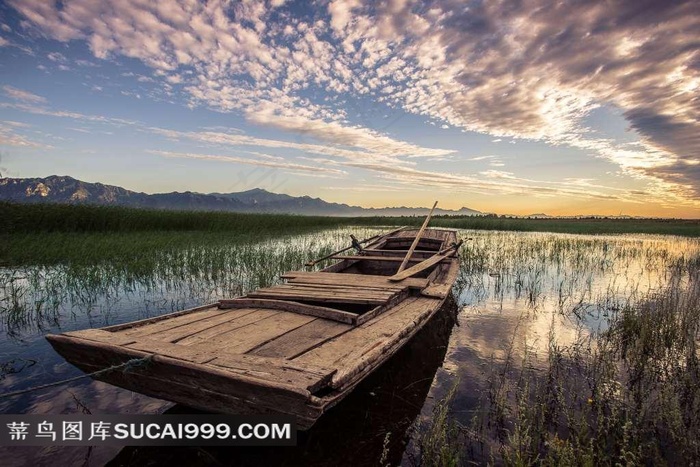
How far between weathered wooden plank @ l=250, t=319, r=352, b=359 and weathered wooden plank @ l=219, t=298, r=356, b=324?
7 centimetres

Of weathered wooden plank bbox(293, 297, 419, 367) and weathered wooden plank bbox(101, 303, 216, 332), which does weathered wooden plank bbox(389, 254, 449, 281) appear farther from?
weathered wooden plank bbox(101, 303, 216, 332)

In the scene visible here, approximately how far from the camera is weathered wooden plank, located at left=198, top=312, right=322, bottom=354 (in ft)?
10.2

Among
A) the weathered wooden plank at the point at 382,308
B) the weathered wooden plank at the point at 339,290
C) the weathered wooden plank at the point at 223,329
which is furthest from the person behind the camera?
the weathered wooden plank at the point at 339,290

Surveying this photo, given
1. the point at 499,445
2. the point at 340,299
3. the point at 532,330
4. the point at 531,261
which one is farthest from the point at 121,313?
the point at 531,261

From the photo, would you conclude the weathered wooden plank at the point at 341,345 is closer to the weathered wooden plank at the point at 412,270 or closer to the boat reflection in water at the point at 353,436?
the boat reflection in water at the point at 353,436

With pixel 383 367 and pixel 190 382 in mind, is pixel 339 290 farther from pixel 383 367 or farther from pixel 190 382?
pixel 190 382

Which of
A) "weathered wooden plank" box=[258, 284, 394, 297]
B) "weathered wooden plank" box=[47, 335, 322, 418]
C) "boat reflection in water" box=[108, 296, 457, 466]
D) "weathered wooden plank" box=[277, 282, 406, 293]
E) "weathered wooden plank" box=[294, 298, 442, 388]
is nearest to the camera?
"weathered wooden plank" box=[47, 335, 322, 418]

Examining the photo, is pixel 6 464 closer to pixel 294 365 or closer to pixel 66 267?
pixel 294 365

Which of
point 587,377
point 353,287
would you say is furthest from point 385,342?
point 587,377

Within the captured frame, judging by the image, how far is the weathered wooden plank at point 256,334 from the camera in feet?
10.2

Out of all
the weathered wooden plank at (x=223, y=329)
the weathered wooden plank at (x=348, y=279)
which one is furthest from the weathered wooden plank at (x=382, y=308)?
the weathered wooden plank at (x=223, y=329)

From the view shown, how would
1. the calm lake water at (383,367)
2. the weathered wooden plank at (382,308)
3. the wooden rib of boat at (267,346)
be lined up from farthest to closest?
the weathered wooden plank at (382,308) → the calm lake water at (383,367) → the wooden rib of boat at (267,346)

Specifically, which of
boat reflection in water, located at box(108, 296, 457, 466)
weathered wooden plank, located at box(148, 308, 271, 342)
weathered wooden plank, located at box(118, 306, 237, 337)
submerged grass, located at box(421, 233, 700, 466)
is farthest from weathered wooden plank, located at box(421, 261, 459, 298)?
weathered wooden plank, located at box(118, 306, 237, 337)

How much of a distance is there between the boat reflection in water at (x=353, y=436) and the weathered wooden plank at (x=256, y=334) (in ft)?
2.63
